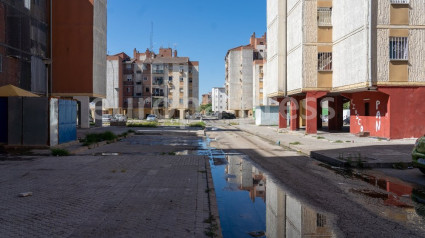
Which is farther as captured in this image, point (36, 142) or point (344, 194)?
point (36, 142)

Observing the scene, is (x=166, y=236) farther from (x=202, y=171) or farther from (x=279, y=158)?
(x=279, y=158)

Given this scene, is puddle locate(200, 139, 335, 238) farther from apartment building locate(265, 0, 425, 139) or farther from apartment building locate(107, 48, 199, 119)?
apartment building locate(107, 48, 199, 119)

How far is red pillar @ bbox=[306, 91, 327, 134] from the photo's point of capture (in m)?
26.6

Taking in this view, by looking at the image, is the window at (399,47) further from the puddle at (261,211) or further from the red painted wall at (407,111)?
the puddle at (261,211)

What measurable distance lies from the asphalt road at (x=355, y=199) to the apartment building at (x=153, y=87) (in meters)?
79.3

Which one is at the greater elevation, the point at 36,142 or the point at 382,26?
the point at 382,26

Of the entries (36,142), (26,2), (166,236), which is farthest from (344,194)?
(26,2)

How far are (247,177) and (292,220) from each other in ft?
13.3

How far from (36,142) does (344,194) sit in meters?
12.9

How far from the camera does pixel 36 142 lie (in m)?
14.7

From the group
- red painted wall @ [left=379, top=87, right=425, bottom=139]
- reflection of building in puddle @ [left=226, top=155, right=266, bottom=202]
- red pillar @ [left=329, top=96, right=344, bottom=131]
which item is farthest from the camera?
red pillar @ [left=329, top=96, right=344, bottom=131]

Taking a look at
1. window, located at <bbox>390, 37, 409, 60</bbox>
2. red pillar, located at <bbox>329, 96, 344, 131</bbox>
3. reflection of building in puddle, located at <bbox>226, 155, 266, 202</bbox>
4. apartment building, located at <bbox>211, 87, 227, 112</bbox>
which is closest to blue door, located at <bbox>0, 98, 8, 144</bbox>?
reflection of building in puddle, located at <bbox>226, 155, 266, 202</bbox>

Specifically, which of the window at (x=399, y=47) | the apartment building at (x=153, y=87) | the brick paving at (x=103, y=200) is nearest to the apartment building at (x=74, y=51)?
the brick paving at (x=103, y=200)

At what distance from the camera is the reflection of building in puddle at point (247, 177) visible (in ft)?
26.7
